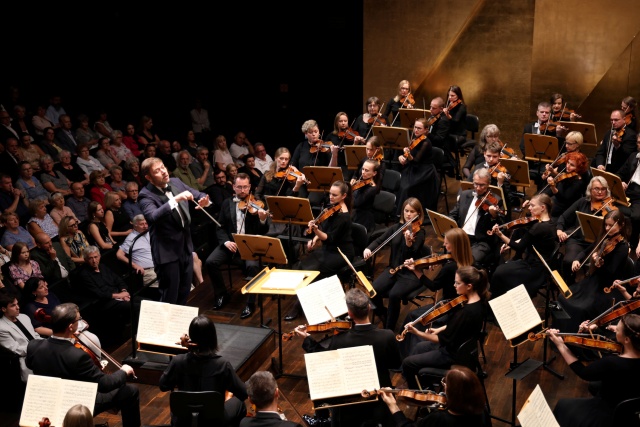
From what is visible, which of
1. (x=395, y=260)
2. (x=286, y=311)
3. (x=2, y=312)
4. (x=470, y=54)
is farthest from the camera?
(x=470, y=54)

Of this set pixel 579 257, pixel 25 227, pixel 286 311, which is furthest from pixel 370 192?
pixel 25 227

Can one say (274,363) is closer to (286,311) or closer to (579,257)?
(286,311)

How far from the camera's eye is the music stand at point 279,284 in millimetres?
6066

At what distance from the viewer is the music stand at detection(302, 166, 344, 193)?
828 cm

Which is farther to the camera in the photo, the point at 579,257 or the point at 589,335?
the point at 579,257

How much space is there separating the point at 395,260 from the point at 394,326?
0.58 meters

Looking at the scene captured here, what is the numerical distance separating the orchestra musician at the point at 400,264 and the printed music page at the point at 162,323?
75.9 inches

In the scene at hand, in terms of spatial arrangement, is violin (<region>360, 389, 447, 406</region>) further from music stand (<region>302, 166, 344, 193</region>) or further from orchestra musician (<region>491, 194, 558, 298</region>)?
music stand (<region>302, 166, 344, 193</region>)

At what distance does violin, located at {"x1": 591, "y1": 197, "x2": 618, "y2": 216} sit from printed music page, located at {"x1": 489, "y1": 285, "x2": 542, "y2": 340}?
219 cm

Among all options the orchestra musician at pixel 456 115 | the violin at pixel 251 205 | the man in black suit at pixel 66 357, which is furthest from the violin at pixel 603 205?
the man in black suit at pixel 66 357

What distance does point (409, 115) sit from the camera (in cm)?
1038

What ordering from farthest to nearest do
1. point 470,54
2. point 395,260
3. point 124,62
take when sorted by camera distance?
point 124,62
point 470,54
point 395,260

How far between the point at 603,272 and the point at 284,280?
2.57m

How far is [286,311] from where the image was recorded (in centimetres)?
753
